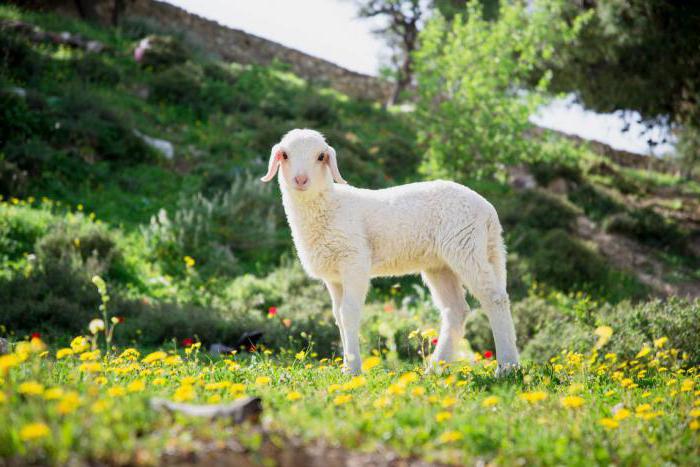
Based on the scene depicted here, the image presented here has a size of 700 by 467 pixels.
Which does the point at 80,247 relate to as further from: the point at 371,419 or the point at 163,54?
the point at 163,54

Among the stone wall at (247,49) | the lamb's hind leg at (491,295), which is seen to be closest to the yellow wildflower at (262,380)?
the lamb's hind leg at (491,295)

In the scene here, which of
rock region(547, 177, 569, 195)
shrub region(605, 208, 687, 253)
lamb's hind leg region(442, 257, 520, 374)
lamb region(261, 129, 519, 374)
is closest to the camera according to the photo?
lamb region(261, 129, 519, 374)

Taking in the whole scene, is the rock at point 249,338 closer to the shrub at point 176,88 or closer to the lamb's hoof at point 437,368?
the lamb's hoof at point 437,368

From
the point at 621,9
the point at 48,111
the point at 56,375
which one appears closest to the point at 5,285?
the point at 56,375

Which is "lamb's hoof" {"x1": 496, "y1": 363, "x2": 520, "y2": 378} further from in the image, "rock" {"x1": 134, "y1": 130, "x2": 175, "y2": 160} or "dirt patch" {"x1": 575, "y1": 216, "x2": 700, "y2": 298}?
"rock" {"x1": 134, "y1": 130, "x2": 175, "y2": 160}

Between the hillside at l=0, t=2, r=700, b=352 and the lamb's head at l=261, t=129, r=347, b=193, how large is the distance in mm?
3389

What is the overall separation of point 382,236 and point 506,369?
1.54 m

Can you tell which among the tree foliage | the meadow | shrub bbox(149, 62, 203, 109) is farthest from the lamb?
shrub bbox(149, 62, 203, 109)

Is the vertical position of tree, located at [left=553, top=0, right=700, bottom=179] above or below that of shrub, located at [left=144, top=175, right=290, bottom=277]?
above

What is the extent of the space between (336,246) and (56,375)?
2.37m

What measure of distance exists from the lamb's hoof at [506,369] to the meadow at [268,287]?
0.82 ft

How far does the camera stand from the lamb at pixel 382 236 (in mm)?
5355

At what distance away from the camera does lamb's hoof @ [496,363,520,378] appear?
5100mm

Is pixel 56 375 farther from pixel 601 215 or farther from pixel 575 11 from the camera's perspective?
pixel 601 215
